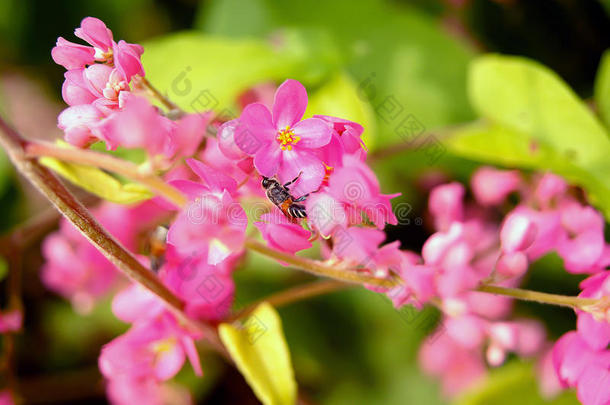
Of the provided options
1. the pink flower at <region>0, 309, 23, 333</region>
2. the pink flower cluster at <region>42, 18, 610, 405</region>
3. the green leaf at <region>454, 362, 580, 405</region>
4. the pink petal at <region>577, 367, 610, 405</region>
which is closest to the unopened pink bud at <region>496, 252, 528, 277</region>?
the pink flower cluster at <region>42, 18, 610, 405</region>

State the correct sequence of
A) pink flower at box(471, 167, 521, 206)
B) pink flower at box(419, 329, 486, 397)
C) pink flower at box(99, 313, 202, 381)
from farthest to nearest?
pink flower at box(419, 329, 486, 397) < pink flower at box(471, 167, 521, 206) < pink flower at box(99, 313, 202, 381)

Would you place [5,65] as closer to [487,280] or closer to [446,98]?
[446,98]

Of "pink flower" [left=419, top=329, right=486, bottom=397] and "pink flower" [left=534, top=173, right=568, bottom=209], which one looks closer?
"pink flower" [left=534, top=173, right=568, bottom=209]

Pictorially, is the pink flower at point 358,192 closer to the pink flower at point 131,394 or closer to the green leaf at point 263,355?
the green leaf at point 263,355

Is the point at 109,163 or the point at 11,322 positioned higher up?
the point at 109,163

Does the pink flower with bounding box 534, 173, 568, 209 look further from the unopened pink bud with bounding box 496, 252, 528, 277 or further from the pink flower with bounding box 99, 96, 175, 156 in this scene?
the pink flower with bounding box 99, 96, 175, 156

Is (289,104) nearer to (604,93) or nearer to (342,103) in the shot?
(342,103)

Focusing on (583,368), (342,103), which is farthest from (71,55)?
(583,368)
